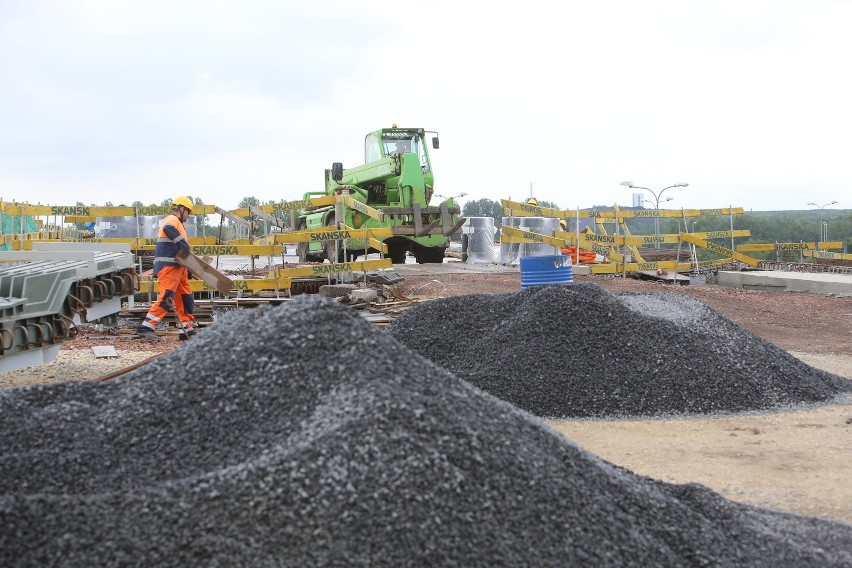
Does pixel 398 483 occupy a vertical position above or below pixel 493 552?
above

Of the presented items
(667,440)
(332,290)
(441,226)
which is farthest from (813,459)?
(441,226)

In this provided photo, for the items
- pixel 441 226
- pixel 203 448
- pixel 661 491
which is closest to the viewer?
pixel 203 448

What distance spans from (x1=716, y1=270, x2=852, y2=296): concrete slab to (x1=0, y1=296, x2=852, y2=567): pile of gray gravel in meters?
14.5

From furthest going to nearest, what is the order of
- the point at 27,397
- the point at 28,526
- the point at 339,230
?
the point at 339,230
the point at 27,397
the point at 28,526

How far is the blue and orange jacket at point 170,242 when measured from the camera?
453 inches

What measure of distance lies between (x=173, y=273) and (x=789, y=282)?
13.2 metres

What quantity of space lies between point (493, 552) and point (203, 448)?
1608mm

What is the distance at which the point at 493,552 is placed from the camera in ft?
12.2

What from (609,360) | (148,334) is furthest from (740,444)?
(148,334)

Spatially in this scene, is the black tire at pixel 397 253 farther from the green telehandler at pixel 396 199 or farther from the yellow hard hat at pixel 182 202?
the yellow hard hat at pixel 182 202

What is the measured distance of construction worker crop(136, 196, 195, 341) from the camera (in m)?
11.6

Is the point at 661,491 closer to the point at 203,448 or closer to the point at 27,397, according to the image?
the point at 203,448

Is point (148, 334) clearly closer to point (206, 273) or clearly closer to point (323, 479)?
point (206, 273)

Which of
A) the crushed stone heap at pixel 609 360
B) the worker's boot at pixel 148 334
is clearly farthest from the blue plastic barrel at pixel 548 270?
the worker's boot at pixel 148 334
